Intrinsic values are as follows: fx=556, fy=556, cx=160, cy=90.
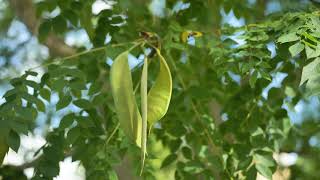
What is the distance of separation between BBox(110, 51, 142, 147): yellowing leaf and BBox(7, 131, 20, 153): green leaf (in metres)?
0.45

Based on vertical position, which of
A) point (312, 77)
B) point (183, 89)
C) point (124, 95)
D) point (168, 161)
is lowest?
point (168, 161)

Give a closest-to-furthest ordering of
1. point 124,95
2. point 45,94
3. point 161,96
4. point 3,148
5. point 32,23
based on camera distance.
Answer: point 124,95 < point 161,96 < point 3,148 < point 45,94 < point 32,23

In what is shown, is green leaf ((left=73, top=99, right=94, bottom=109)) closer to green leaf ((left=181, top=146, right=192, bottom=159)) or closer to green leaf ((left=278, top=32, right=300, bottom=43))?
green leaf ((left=181, top=146, right=192, bottom=159))

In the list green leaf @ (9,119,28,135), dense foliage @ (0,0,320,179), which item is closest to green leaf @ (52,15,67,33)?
dense foliage @ (0,0,320,179)

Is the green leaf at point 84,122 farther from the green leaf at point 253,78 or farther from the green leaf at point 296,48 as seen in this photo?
the green leaf at point 296,48

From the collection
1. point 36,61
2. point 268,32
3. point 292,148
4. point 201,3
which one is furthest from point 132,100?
point 36,61

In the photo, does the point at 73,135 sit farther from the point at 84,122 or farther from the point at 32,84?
the point at 32,84

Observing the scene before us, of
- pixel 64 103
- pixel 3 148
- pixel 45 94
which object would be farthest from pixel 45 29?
pixel 3 148

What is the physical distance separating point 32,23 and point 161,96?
1.86 meters

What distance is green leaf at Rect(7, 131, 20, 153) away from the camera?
5.29ft

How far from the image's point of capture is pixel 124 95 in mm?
1305

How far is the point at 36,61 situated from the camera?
3.82 metres

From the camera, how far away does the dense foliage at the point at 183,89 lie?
176 centimetres

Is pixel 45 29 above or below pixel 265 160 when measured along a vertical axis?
above
